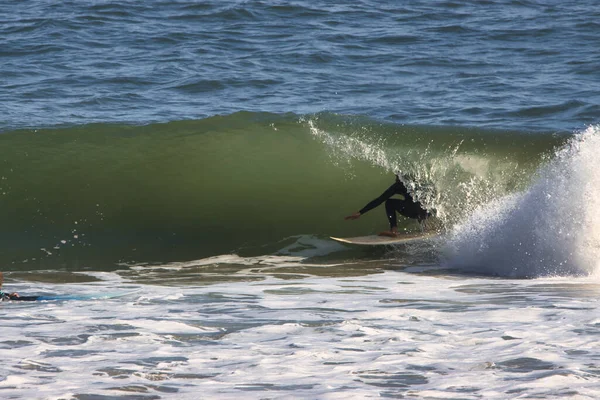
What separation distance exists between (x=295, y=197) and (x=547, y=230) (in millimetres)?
4362

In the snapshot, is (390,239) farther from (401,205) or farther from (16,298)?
(16,298)

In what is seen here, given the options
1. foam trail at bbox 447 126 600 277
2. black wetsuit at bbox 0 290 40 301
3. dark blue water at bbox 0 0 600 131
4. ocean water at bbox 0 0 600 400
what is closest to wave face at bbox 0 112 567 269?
ocean water at bbox 0 0 600 400

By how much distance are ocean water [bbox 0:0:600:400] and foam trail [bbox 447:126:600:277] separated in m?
0.03

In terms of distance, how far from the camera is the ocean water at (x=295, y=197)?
6039 mm

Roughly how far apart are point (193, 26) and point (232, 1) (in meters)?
2.63

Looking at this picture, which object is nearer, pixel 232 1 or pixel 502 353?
pixel 502 353

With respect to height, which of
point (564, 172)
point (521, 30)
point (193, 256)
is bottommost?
point (193, 256)

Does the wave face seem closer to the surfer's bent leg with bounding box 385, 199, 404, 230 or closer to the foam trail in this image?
the surfer's bent leg with bounding box 385, 199, 404, 230

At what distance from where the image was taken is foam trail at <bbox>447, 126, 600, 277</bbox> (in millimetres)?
9570

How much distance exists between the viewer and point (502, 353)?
6066 mm

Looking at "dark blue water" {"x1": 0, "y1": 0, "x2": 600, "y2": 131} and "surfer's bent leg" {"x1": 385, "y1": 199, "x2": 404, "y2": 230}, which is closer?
"surfer's bent leg" {"x1": 385, "y1": 199, "x2": 404, "y2": 230}

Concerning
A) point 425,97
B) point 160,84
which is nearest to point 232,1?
point 160,84

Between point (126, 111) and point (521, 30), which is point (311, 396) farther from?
point (521, 30)

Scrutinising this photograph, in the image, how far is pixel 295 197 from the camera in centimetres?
1327
